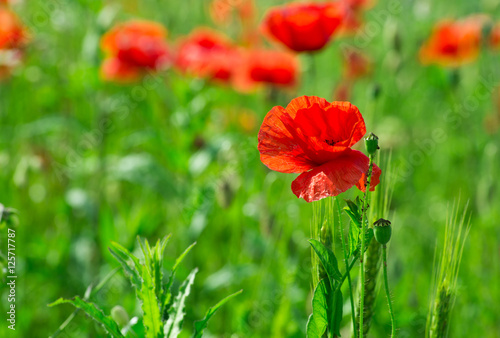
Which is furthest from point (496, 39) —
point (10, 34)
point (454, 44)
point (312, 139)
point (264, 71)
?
point (312, 139)

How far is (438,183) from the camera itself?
2600 mm

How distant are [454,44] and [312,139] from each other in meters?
2.02

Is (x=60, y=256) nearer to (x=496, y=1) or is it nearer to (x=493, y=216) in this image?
(x=493, y=216)

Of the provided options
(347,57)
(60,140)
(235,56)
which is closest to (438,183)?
(347,57)

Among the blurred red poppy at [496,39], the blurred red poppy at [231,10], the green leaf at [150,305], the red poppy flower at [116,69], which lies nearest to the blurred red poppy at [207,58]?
the red poppy flower at [116,69]

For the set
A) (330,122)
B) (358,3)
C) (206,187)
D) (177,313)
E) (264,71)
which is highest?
(358,3)

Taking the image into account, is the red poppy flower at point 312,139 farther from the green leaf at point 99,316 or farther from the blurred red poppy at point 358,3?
the blurred red poppy at point 358,3

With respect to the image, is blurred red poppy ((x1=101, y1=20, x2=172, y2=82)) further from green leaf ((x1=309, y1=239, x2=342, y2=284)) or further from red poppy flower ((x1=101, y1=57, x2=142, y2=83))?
green leaf ((x1=309, y1=239, x2=342, y2=284))

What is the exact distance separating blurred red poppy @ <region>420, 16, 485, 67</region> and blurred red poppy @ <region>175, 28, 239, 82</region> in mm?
951

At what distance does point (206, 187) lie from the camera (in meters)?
1.52

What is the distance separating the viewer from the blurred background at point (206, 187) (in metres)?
1.53

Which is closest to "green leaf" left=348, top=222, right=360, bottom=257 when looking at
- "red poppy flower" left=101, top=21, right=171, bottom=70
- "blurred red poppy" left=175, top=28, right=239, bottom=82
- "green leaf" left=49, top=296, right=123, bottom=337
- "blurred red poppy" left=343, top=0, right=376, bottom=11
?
"green leaf" left=49, top=296, right=123, bottom=337

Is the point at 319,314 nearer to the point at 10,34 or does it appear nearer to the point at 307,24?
the point at 307,24

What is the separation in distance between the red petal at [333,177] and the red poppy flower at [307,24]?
906mm
